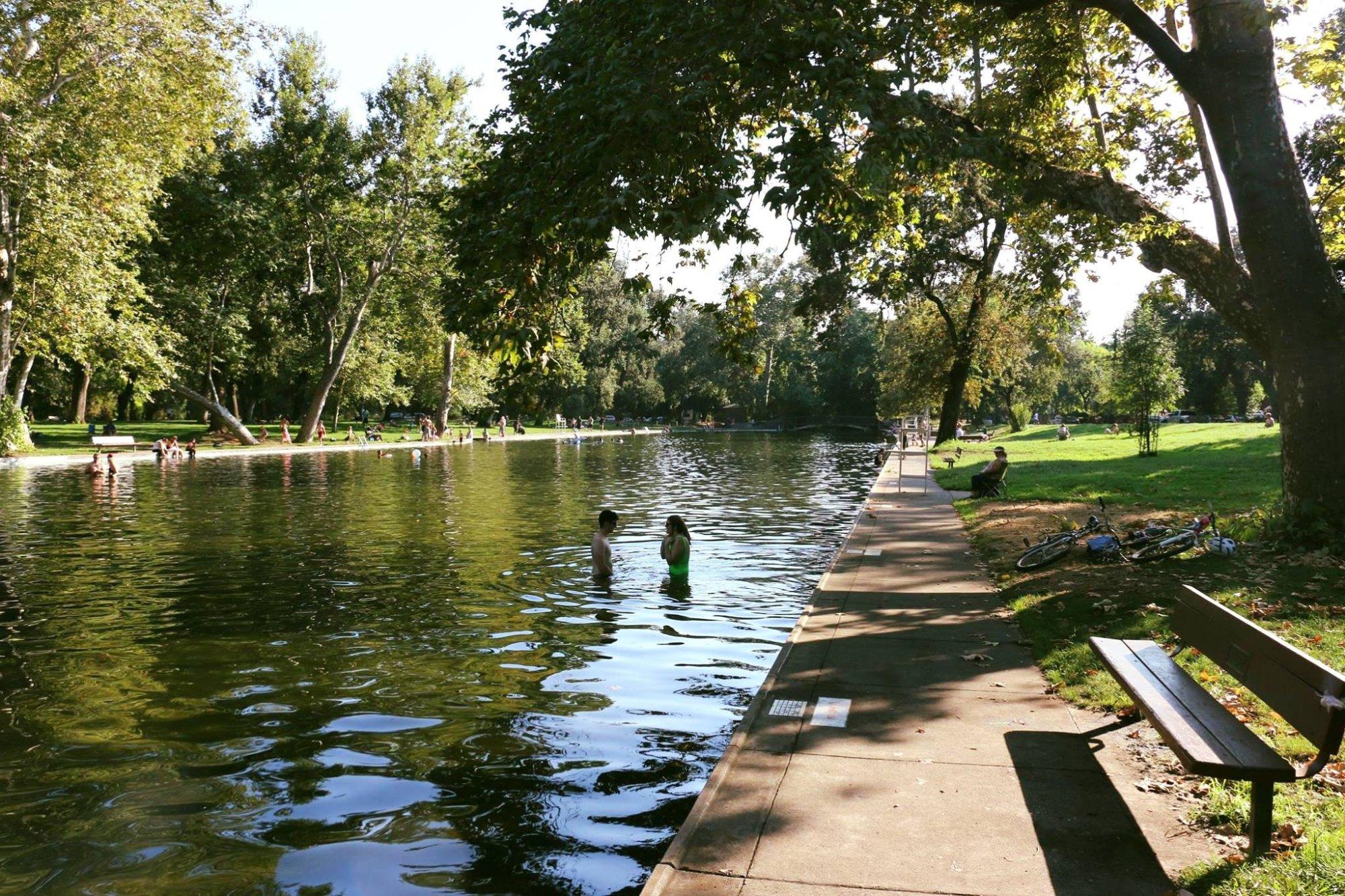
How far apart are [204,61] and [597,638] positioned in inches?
1450

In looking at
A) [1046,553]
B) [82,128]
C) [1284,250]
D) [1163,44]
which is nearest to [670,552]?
[1046,553]

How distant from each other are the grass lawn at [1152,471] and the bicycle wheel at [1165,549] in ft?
20.9

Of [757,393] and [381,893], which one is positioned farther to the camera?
[757,393]

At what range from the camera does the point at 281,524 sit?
20281mm

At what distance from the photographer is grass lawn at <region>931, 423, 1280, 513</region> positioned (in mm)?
20141

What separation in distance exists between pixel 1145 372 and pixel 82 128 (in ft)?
143

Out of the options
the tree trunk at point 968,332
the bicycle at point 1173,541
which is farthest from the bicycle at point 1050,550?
the tree trunk at point 968,332

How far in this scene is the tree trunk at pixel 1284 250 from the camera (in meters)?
11.5

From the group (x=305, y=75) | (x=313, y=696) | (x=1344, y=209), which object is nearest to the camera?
(x=313, y=696)

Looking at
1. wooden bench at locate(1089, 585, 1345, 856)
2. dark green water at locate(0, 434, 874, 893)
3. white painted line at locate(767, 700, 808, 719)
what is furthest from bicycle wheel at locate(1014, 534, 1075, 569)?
white painted line at locate(767, 700, 808, 719)

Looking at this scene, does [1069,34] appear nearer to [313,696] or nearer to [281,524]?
[313,696]

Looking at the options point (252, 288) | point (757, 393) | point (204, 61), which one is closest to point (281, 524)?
point (204, 61)

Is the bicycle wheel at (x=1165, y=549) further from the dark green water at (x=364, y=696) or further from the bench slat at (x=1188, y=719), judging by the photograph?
the bench slat at (x=1188, y=719)

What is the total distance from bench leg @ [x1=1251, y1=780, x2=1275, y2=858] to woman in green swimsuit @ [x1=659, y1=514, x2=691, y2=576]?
32.3 feet
